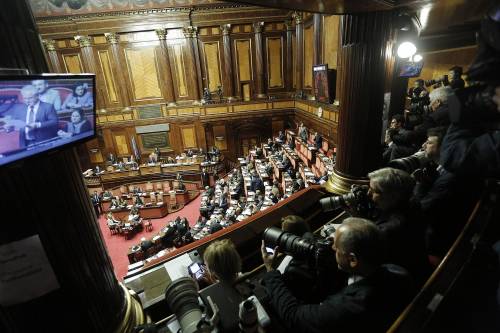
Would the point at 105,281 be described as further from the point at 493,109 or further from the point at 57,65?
the point at 57,65

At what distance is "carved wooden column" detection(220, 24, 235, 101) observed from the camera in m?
11.2

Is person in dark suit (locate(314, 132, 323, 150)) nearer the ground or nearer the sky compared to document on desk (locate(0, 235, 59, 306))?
→ nearer the ground

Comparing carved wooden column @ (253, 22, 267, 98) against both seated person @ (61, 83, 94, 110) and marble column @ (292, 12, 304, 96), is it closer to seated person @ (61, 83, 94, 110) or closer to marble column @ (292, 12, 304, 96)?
marble column @ (292, 12, 304, 96)

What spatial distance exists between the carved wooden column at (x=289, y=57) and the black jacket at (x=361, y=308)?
11.4 metres

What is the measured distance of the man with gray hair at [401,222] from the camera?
1.47 metres

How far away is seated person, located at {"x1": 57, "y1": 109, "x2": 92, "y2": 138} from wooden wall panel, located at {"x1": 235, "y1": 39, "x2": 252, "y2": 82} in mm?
11171

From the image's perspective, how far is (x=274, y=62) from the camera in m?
11.7

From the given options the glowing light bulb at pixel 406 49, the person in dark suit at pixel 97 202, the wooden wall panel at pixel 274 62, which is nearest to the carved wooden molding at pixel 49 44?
the person in dark suit at pixel 97 202

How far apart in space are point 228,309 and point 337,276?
0.65m

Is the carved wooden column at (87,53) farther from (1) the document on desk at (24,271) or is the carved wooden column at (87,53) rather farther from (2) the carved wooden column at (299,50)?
(1) the document on desk at (24,271)

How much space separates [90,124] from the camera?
1.40 m

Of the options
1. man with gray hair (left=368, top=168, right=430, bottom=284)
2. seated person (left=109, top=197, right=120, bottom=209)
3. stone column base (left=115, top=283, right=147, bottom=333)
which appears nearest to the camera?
stone column base (left=115, top=283, right=147, bottom=333)

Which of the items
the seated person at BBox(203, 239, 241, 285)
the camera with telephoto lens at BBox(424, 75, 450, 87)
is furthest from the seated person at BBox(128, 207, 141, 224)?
the camera with telephoto lens at BBox(424, 75, 450, 87)

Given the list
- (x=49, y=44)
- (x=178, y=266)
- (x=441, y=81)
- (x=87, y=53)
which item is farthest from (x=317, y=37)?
(x=49, y=44)
